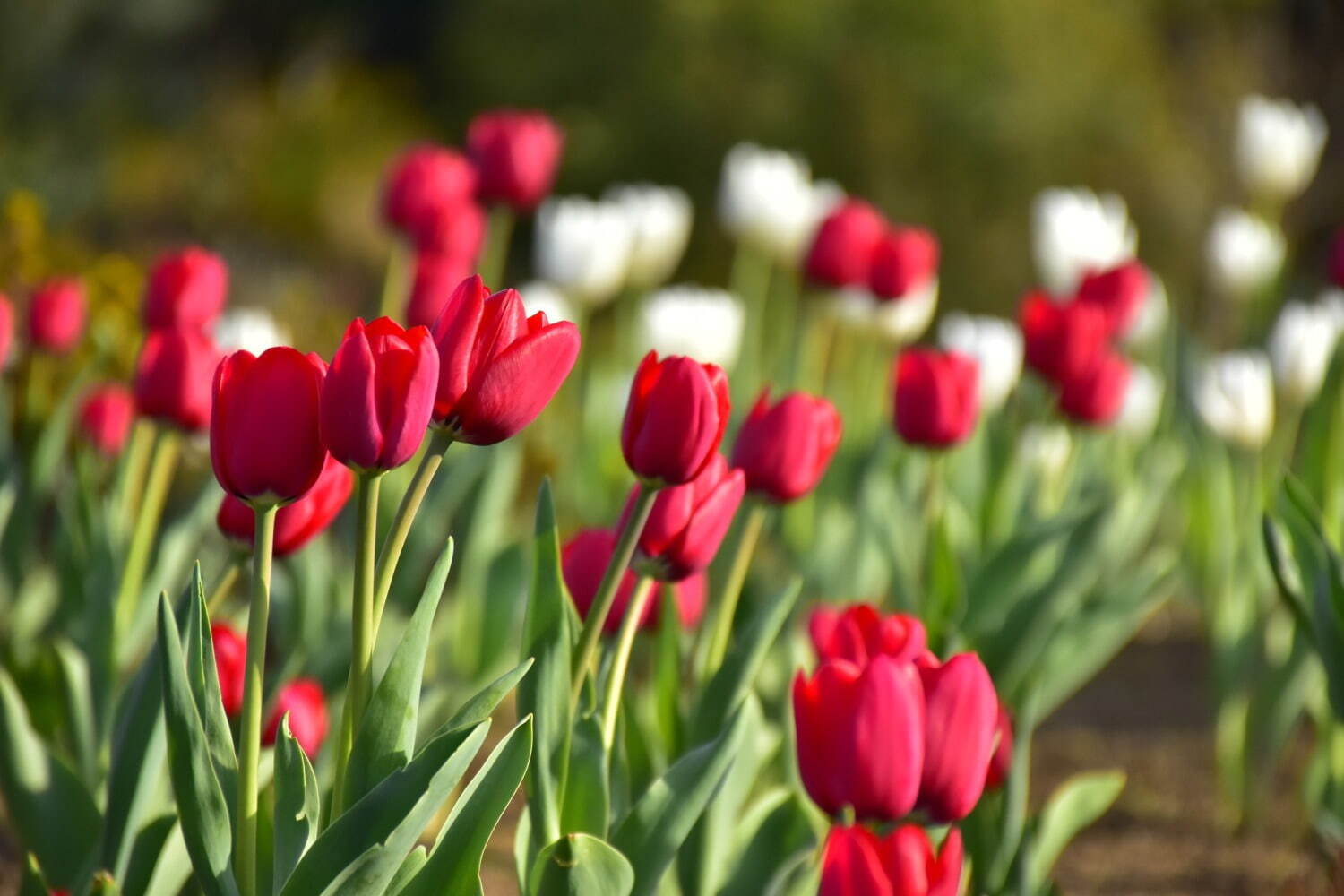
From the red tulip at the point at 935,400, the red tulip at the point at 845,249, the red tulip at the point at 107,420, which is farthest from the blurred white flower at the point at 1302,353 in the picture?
the red tulip at the point at 107,420

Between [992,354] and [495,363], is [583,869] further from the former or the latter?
[992,354]

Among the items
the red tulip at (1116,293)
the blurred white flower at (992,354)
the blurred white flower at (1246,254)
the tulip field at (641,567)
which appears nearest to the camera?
the tulip field at (641,567)

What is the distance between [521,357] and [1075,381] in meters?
1.29

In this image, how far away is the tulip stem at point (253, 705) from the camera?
3.17 ft

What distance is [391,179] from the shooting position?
2.35 metres

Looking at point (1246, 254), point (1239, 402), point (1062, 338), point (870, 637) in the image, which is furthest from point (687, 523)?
point (1246, 254)

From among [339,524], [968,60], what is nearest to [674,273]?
[968,60]

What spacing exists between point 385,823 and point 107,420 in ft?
4.64

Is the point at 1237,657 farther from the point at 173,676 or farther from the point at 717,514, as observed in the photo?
the point at 173,676

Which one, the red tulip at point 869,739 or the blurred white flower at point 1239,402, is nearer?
the red tulip at point 869,739

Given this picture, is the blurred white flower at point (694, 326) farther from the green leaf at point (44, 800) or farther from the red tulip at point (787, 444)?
the green leaf at point (44, 800)

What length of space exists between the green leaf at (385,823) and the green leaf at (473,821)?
0.08 feet

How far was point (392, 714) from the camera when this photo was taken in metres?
1.00

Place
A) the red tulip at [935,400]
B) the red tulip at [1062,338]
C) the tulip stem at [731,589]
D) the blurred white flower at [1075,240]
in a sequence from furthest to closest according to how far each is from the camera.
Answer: the blurred white flower at [1075,240], the red tulip at [1062,338], the red tulip at [935,400], the tulip stem at [731,589]
